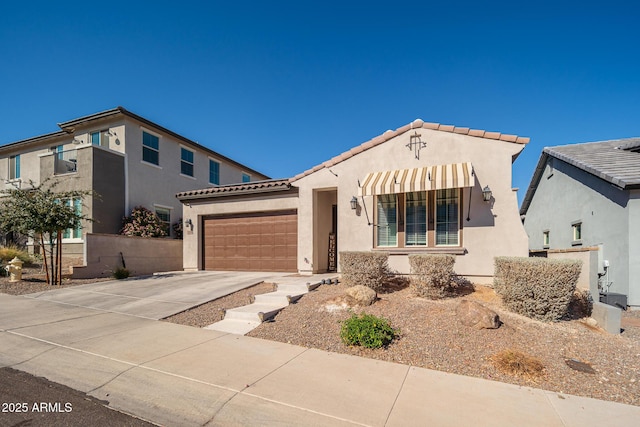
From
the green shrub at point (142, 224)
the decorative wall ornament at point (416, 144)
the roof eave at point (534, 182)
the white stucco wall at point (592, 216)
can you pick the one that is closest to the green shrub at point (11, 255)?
the green shrub at point (142, 224)

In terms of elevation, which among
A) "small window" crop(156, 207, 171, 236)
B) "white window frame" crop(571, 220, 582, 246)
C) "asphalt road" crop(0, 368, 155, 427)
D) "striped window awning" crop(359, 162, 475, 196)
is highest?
"striped window awning" crop(359, 162, 475, 196)

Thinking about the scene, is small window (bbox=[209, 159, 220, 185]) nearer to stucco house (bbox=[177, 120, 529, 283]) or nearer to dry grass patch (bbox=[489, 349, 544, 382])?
stucco house (bbox=[177, 120, 529, 283])

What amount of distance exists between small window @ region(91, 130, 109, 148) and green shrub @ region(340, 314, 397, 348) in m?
17.4

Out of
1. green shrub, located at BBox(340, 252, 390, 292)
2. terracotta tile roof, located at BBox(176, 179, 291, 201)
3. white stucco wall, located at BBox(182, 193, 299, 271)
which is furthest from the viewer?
white stucco wall, located at BBox(182, 193, 299, 271)

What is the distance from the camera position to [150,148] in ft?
58.6

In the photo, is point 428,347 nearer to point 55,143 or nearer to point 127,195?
point 127,195

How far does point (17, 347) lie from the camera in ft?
17.8

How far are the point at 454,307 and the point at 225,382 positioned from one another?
5.25 metres

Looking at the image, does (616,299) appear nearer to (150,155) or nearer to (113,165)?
(113,165)

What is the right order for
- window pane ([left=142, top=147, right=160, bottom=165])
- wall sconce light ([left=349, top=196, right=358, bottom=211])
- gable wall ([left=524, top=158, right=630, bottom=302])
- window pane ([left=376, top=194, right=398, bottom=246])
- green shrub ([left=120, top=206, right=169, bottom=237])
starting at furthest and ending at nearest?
window pane ([left=142, top=147, right=160, bottom=165])
green shrub ([left=120, top=206, right=169, bottom=237])
wall sconce light ([left=349, top=196, right=358, bottom=211])
window pane ([left=376, top=194, right=398, bottom=246])
gable wall ([left=524, top=158, right=630, bottom=302])

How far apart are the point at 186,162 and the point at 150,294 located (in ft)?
41.9

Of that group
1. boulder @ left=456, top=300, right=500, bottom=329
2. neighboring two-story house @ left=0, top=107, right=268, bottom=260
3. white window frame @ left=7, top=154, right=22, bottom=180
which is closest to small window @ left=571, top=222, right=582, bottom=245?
boulder @ left=456, top=300, right=500, bottom=329

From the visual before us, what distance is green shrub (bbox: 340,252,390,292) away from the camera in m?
8.50

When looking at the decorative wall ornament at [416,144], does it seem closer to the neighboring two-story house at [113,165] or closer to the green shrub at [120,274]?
the green shrub at [120,274]
